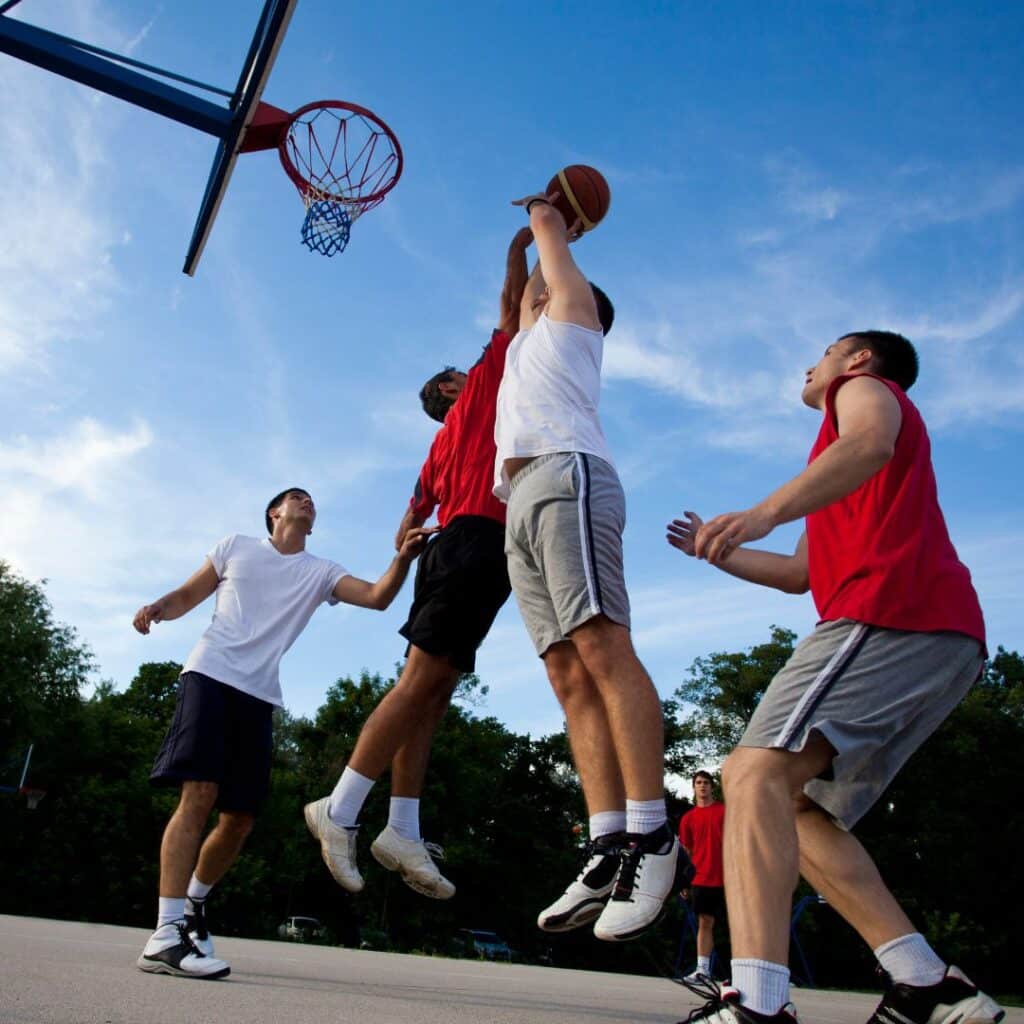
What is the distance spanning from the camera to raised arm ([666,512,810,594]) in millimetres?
4070

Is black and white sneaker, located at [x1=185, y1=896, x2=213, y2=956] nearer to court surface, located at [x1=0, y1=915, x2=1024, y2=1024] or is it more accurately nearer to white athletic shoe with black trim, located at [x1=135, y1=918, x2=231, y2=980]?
court surface, located at [x1=0, y1=915, x2=1024, y2=1024]

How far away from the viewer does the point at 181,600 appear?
641cm

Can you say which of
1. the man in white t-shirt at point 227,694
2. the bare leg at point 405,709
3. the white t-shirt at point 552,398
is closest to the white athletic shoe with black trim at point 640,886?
the white t-shirt at point 552,398

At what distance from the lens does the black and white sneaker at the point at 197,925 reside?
5750mm

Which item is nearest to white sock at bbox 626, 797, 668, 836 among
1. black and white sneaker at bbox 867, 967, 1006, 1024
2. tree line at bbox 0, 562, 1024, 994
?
black and white sneaker at bbox 867, 967, 1006, 1024

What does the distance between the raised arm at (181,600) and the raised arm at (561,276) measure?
3.04 m

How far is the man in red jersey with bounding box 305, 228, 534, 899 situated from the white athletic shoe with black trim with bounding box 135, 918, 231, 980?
72cm

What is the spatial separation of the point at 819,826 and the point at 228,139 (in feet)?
24.2

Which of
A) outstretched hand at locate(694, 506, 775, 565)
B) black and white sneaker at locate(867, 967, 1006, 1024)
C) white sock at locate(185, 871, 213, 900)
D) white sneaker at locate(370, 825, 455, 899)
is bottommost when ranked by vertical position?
white sock at locate(185, 871, 213, 900)

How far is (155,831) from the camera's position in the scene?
36812 mm

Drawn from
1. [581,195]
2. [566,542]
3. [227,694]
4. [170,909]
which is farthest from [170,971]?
[581,195]

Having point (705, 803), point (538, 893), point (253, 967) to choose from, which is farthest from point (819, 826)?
point (538, 893)

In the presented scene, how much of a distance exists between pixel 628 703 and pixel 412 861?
2.18m

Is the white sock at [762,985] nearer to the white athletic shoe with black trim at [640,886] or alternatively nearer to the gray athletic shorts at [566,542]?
the white athletic shoe with black trim at [640,886]
